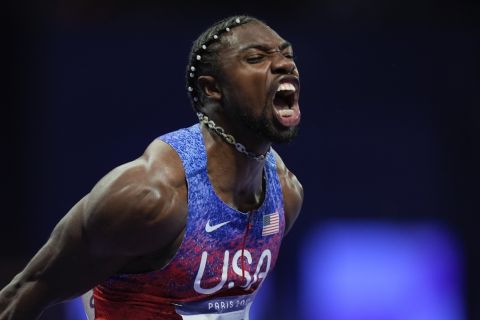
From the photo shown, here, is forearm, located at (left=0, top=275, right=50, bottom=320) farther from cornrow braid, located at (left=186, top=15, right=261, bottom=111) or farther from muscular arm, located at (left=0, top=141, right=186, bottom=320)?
cornrow braid, located at (left=186, top=15, right=261, bottom=111)

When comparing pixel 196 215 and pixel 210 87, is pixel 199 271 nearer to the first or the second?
pixel 196 215

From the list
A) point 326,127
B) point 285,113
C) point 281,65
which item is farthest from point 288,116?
point 326,127

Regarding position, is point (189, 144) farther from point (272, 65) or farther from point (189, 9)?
point (189, 9)

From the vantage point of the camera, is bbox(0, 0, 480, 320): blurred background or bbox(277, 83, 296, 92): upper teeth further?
bbox(0, 0, 480, 320): blurred background

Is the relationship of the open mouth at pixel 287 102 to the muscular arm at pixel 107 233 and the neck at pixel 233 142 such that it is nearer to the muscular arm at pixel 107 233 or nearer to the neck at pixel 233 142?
the neck at pixel 233 142

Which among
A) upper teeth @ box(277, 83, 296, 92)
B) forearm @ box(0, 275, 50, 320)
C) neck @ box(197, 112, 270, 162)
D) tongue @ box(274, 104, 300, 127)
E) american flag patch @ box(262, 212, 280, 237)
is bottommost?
forearm @ box(0, 275, 50, 320)

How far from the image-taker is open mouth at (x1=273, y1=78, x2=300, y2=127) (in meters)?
1.82

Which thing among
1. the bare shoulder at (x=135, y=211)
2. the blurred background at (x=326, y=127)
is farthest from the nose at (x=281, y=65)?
the blurred background at (x=326, y=127)

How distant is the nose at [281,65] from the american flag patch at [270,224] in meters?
0.37

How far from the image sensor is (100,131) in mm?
4039

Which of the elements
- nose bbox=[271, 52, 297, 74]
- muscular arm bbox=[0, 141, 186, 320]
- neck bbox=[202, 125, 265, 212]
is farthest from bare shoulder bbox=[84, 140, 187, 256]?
nose bbox=[271, 52, 297, 74]

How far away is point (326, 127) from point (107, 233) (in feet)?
8.50

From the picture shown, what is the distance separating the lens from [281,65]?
183 centimetres

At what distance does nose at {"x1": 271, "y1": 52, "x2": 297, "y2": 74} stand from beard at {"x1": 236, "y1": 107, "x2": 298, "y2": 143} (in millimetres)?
99
